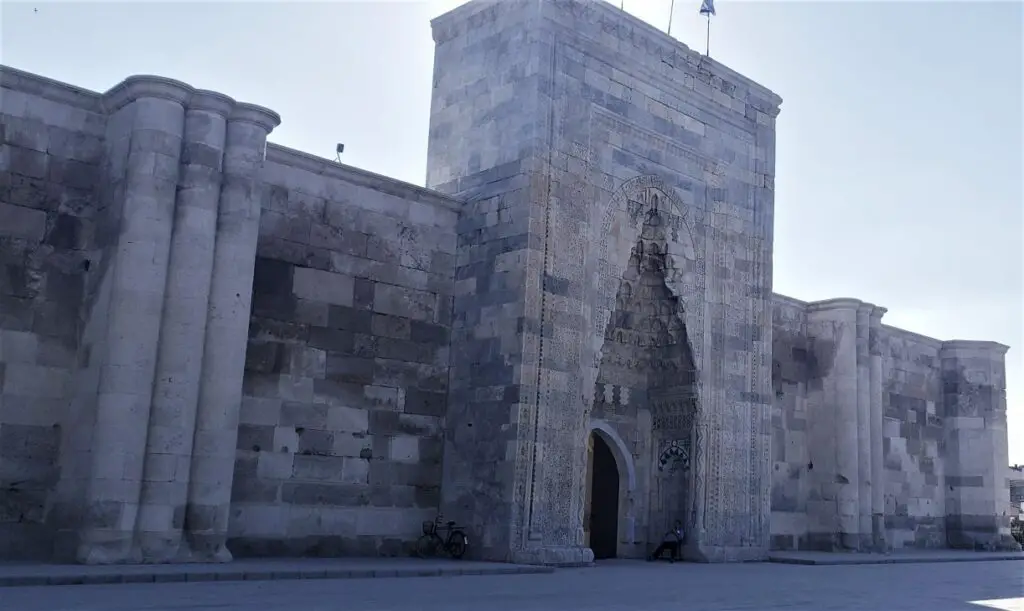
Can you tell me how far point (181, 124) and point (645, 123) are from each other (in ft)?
22.1

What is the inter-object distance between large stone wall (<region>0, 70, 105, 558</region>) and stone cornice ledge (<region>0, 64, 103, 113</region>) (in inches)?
0.4

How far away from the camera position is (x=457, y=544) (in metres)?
13.0

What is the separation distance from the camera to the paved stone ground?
7.69 m

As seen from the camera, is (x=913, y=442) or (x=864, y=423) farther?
(x=913, y=442)

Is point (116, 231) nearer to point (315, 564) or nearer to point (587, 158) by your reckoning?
point (315, 564)

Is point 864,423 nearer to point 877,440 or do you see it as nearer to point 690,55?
point 877,440

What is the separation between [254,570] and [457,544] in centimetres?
367

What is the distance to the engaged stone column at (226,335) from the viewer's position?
35.0ft

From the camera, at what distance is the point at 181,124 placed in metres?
11.0

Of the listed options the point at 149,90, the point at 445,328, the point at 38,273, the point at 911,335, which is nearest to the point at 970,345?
the point at 911,335

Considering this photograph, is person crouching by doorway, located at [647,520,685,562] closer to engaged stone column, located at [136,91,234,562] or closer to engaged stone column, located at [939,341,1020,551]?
engaged stone column, located at [136,91,234,562]

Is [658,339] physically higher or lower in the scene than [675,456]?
higher

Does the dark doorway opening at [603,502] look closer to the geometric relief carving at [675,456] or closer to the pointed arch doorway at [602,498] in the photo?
the pointed arch doorway at [602,498]

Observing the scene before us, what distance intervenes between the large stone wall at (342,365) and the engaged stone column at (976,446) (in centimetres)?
1374
